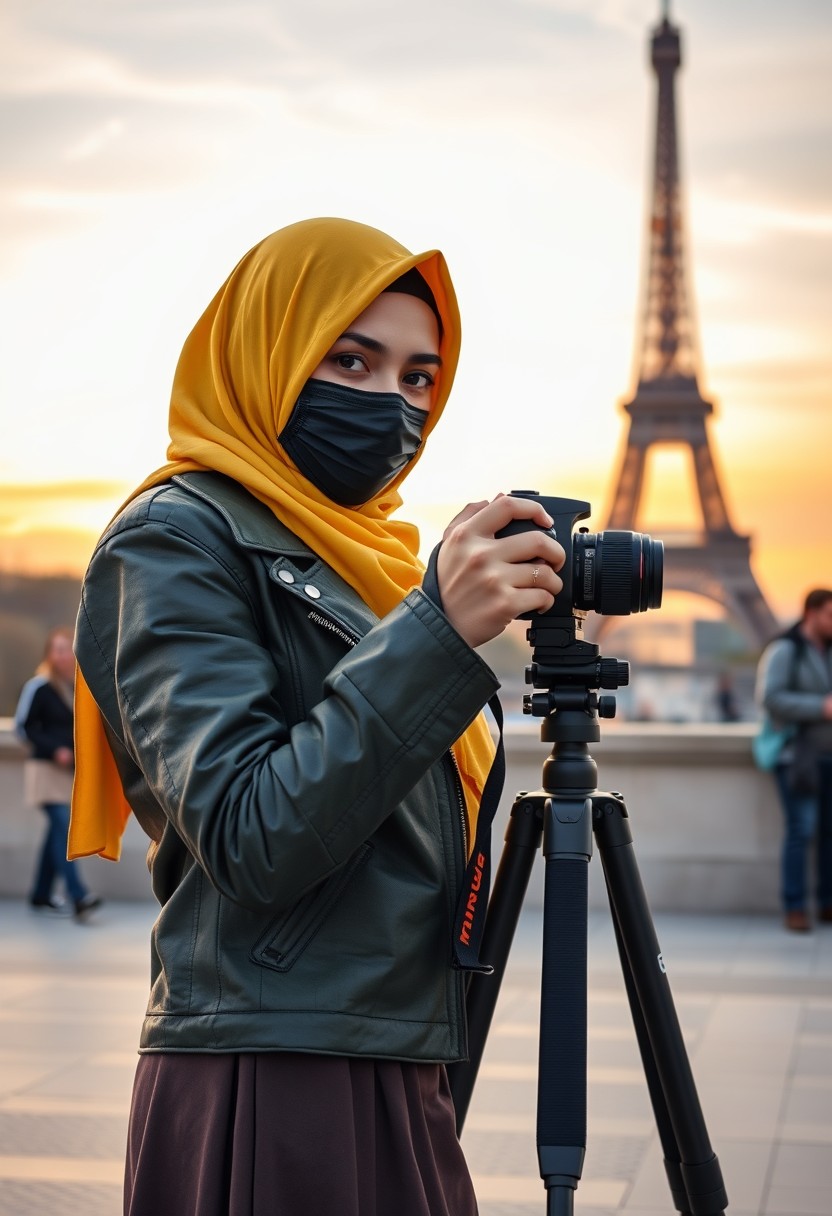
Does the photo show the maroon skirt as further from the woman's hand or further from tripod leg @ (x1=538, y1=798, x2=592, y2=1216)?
the woman's hand

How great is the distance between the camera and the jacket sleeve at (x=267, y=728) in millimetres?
1454

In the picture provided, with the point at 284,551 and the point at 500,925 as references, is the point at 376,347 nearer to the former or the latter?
the point at 284,551

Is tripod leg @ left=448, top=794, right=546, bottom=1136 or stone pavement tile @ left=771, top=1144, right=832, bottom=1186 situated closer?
tripod leg @ left=448, top=794, right=546, bottom=1136

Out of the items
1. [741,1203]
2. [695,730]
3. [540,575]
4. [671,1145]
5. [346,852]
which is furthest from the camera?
[695,730]

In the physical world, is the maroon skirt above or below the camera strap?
below

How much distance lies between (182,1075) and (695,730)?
808 centimetres

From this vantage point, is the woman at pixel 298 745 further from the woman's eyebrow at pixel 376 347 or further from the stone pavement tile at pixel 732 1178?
the stone pavement tile at pixel 732 1178

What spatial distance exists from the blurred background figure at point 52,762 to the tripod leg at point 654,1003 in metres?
7.04

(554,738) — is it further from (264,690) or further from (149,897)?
(149,897)

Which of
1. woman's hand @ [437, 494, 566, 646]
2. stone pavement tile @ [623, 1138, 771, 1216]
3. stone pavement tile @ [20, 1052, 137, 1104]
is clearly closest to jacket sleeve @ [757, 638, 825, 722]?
stone pavement tile @ [623, 1138, 771, 1216]

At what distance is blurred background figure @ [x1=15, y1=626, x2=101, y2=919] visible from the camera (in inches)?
355

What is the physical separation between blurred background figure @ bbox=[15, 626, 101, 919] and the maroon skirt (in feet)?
24.5

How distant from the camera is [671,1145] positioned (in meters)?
2.34

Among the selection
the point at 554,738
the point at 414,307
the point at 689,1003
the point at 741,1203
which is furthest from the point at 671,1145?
the point at 689,1003
